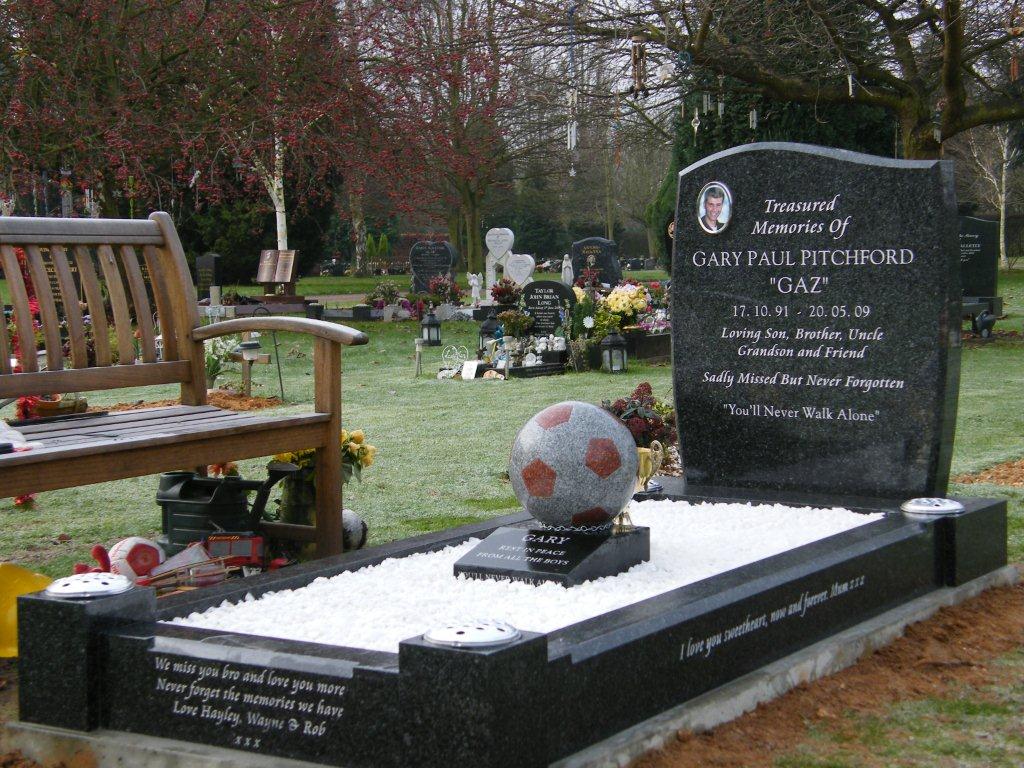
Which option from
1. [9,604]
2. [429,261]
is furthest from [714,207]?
[429,261]

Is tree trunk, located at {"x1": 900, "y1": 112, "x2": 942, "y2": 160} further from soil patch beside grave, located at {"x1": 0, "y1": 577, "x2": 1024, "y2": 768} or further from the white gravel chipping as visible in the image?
soil patch beside grave, located at {"x1": 0, "y1": 577, "x2": 1024, "y2": 768}

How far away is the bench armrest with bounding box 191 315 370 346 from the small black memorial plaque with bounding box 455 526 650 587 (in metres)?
0.87

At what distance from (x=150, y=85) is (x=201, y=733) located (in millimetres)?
16700

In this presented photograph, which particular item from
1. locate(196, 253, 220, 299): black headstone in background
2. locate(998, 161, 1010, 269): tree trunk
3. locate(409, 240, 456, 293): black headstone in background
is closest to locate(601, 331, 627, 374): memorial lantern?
locate(196, 253, 220, 299): black headstone in background

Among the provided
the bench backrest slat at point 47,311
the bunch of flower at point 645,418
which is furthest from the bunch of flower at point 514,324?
the bench backrest slat at point 47,311

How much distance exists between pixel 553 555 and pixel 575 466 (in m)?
0.31

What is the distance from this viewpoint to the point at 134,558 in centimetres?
455

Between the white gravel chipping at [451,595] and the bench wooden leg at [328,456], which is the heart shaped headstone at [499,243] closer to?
the white gravel chipping at [451,595]

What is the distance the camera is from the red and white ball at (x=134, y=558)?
4508 mm

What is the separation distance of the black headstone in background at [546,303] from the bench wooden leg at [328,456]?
11109 millimetres

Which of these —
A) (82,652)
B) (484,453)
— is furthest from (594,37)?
(82,652)

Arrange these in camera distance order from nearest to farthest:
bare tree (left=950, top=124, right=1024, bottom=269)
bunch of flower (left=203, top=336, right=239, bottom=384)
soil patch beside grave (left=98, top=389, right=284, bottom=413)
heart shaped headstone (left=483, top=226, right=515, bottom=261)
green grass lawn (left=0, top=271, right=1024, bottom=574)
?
green grass lawn (left=0, top=271, right=1024, bottom=574)
bunch of flower (left=203, top=336, right=239, bottom=384)
soil patch beside grave (left=98, top=389, right=284, bottom=413)
heart shaped headstone (left=483, top=226, right=515, bottom=261)
bare tree (left=950, top=124, right=1024, bottom=269)

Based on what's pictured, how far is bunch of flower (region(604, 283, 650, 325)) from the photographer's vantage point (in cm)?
1566

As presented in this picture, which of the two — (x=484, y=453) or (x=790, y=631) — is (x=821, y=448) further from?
(x=484, y=453)
